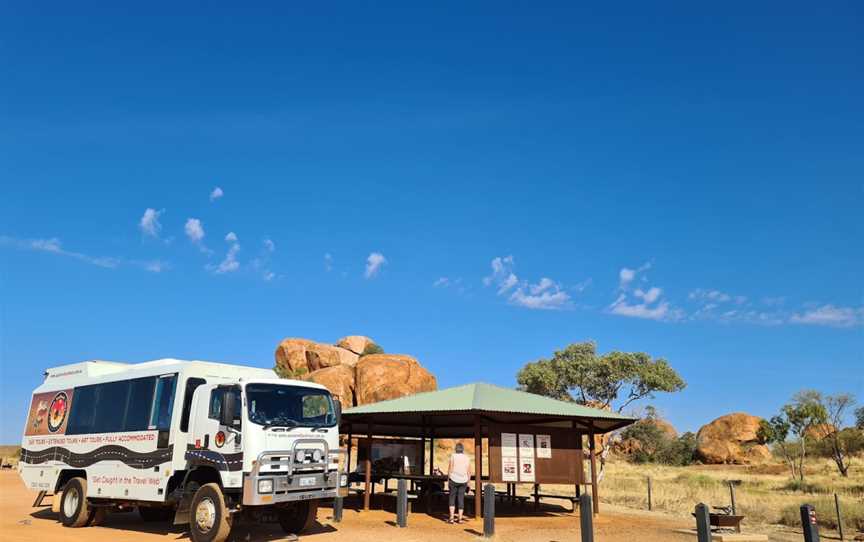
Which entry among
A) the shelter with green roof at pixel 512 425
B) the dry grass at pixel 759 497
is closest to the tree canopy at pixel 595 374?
the dry grass at pixel 759 497

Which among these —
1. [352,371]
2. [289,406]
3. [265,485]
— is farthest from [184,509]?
[352,371]

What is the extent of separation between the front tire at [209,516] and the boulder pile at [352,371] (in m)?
42.1

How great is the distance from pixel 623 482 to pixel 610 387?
1453cm

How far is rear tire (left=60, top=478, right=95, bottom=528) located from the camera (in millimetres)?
13938

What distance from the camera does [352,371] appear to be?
5831 centimetres

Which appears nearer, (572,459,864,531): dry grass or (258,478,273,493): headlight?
(258,478,273,493): headlight

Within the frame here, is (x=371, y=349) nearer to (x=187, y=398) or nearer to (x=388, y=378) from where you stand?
(x=388, y=378)

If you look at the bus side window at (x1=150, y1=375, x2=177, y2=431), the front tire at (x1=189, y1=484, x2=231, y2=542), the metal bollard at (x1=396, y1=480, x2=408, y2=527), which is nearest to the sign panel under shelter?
the metal bollard at (x1=396, y1=480, x2=408, y2=527)

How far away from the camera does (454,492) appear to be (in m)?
15.8

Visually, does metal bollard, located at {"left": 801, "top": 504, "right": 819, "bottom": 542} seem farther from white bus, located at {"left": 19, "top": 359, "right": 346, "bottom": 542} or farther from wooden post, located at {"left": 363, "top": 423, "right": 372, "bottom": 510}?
wooden post, located at {"left": 363, "top": 423, "right": 372, "bottom": 510}

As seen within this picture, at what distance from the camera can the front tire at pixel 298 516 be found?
43.0 feet

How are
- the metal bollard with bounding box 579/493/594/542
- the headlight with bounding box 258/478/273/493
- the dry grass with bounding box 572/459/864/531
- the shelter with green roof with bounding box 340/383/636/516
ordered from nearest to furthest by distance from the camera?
the metal bollard with bounding box 579/493/594/542 → the headlight with bounding box 258/478/273/493 → the shelter with green roof with bounding box 340/383/636/516 → the dry grass with bounding box 572/459/864/531

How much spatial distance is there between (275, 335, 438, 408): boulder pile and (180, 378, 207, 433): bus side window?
41.5 metres

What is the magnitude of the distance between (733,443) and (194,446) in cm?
6326
